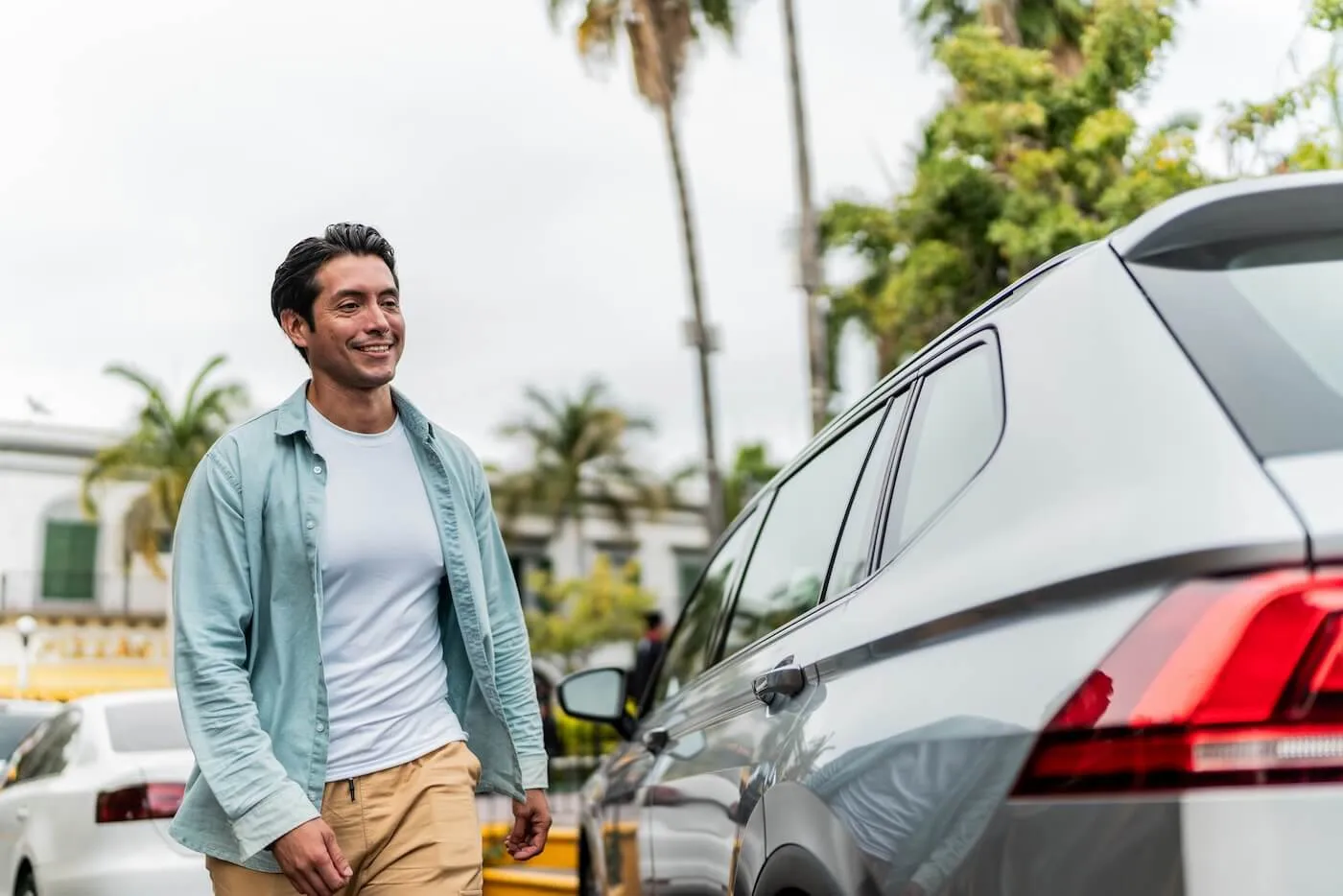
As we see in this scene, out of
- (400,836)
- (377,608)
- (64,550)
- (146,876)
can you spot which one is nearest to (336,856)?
(400,836)

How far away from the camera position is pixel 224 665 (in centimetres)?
305

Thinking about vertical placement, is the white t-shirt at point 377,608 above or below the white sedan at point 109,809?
above

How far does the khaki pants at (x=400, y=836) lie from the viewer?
3.17m

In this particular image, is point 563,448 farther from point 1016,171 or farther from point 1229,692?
point 1229,692

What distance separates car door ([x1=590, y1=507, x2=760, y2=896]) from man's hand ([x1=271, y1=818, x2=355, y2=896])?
122 centimetres

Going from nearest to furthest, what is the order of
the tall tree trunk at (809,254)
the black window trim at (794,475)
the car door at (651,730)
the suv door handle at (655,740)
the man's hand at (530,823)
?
the black window trim at (794,475) < the man's hand at (530,823) < the suv door handle at (655,740) < the car door at (651,730) < the tall tree trunk at (809,254)

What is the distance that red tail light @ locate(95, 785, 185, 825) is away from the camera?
693cm

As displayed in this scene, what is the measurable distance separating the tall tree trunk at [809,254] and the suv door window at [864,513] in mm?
15130

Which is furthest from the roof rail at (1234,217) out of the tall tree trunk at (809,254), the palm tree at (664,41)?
the palm tree at (664,41)

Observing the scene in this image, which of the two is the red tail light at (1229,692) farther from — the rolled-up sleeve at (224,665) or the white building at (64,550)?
the white building at (64,550)

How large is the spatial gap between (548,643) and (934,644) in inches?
1458

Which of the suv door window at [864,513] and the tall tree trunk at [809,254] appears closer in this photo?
the suv door window at [864,513]

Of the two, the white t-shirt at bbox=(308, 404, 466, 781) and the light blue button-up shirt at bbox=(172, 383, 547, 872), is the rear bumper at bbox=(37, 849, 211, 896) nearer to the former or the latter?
the light blue button-up shirt at bbox=(172, 383, 547, 872)

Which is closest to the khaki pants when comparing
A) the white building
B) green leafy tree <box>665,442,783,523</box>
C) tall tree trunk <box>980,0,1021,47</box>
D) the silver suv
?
A: the silver suv
